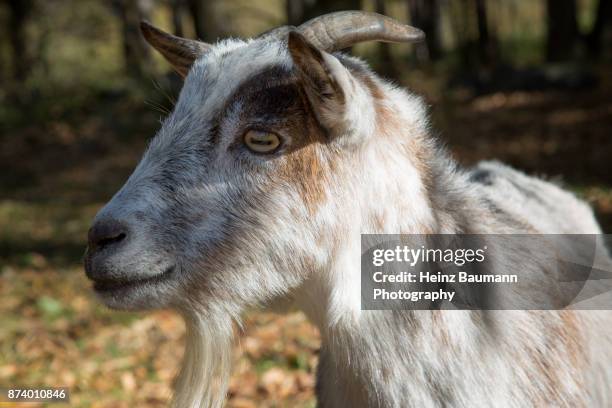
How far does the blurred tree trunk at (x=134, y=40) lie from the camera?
16969 millimetres

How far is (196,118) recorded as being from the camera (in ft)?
8.48

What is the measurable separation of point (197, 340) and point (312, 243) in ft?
1.99

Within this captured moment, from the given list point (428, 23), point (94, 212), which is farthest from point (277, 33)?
point (428, 23)

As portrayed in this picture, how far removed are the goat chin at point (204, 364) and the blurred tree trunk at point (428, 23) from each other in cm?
1465

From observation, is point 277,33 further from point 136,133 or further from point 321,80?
point 136,133

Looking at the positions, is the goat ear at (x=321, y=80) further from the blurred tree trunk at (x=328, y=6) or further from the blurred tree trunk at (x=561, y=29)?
the blurred tree trunk at (x=561, y=29)

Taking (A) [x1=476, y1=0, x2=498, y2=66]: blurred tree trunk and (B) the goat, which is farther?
(A) [x1=476, y1=0, x2=498, y2=66]: blurred tree trunk

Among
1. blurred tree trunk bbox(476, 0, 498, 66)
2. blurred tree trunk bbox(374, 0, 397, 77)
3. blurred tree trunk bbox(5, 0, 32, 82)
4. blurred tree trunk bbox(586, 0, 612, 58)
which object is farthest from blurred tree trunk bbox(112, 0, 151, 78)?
blurred tree trunk bbox(586, 0, 612, 58)

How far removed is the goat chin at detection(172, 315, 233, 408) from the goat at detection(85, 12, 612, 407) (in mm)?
11

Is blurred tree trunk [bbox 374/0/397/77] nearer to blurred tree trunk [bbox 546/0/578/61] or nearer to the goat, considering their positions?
blurred tree trunk [bbox 546/0/578/61]

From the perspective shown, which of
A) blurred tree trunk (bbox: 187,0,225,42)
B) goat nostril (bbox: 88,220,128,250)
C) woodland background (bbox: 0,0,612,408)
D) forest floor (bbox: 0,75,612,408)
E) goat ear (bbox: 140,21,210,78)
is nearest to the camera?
goat nostril (bbox: 88,220,128,250)

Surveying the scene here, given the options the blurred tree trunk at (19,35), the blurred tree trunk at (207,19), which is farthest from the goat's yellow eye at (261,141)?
the blurred tree trunk at (19,35)

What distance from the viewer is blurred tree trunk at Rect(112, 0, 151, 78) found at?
16969mm

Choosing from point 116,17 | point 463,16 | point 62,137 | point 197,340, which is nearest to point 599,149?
point 463,16
